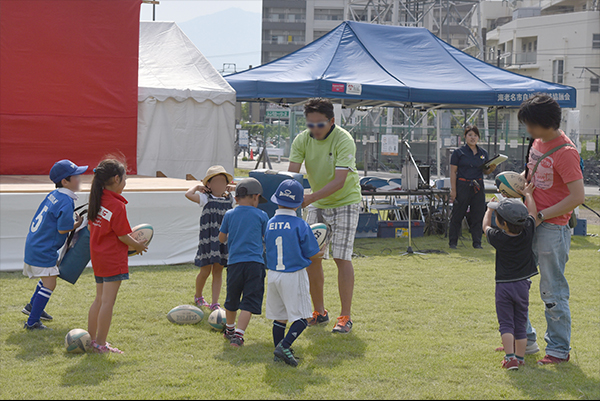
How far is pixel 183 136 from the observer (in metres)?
11.5

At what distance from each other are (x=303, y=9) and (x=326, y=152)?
261 feet

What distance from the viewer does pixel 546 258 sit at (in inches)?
165

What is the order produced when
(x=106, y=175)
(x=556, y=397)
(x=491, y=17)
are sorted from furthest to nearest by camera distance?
(x=491, y=17) → (x=106, y=175) → (x=556, y=397)

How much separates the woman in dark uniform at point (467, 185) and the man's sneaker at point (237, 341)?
602cm

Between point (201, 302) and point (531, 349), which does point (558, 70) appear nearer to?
point (201, 302)

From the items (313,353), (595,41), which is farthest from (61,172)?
(595,41)

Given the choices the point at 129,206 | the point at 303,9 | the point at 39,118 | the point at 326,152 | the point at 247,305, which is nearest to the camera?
the point at 247,305

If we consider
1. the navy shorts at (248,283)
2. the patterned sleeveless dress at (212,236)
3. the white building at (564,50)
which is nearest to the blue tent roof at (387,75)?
the patterned sleeveless dress at (212,236)

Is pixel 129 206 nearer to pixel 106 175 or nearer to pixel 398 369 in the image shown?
pixel 106 175

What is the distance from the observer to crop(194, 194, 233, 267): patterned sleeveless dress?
568 cm

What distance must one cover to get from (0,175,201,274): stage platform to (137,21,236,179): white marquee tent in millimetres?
2951

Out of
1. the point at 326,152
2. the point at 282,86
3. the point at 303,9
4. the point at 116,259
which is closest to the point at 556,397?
the point at 326,152

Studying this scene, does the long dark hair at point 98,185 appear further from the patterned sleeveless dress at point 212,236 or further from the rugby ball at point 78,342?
the patterned sleeveless dress at point 212,236

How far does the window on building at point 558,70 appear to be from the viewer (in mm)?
46625
